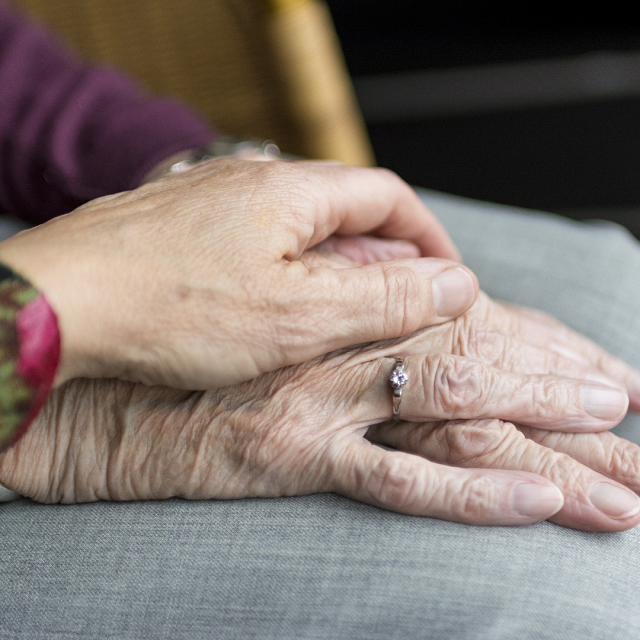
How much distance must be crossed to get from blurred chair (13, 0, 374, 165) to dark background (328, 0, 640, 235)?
1.15 meters

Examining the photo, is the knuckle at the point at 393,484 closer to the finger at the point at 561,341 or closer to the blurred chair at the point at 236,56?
the finger at the point at 561,341

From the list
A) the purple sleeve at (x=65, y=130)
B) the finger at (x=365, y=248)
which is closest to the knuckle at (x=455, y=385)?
the finger at (x=365, y=248)

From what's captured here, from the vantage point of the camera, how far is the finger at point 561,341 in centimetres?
80

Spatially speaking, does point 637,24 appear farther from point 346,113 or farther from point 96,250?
point 96,250

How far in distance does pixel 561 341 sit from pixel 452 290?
213mm

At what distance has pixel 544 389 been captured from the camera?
696 mm

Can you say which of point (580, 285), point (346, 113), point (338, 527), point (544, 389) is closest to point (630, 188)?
point (346, 113)

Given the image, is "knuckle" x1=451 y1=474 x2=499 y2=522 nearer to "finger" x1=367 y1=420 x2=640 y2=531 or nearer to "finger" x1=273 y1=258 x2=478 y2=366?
"finger" x1=367 y1=420 x2=640 y2=531

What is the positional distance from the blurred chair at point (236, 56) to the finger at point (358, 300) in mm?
816

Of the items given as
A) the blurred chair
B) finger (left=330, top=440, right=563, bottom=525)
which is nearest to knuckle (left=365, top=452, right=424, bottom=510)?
finger (left=330, top=440, right=563, bottom=525)

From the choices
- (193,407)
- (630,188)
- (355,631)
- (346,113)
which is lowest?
(630,188)

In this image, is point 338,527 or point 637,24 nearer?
point 338,527

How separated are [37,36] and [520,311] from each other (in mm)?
924

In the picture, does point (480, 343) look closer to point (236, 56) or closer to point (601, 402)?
point (601, 402)
